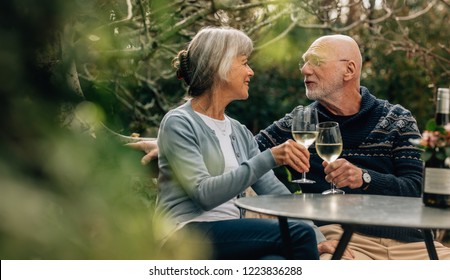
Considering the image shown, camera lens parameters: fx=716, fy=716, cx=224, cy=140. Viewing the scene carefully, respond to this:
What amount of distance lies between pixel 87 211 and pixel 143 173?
0.16 metres

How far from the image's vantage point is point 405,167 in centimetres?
327

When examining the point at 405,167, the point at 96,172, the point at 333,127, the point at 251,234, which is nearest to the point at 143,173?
the point at 96,172

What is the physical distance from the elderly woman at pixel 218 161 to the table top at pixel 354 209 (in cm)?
11

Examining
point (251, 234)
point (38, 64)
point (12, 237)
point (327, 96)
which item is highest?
point (327, 96)

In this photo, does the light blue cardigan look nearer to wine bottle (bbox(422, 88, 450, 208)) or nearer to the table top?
the table top

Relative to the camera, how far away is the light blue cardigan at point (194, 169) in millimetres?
Answer: 2521

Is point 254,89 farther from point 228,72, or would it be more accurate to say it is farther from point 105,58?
point 105,58

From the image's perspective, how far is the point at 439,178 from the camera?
238 centimetres

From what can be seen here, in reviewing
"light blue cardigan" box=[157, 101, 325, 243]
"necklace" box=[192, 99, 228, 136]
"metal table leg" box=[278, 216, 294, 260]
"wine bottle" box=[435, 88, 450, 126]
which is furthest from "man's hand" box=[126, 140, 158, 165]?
"wine bottle" box=[435, 88, 450, 126]

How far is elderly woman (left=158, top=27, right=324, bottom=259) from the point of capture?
253 cm

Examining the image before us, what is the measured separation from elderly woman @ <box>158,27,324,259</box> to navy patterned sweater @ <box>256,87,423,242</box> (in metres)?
0.36

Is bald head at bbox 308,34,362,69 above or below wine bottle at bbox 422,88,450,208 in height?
above

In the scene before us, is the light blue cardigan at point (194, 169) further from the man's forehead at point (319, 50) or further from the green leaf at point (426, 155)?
the man's forehead at point (319, 50)

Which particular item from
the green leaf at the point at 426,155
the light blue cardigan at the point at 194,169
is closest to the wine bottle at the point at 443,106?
the green leaf at the point at 426,155
